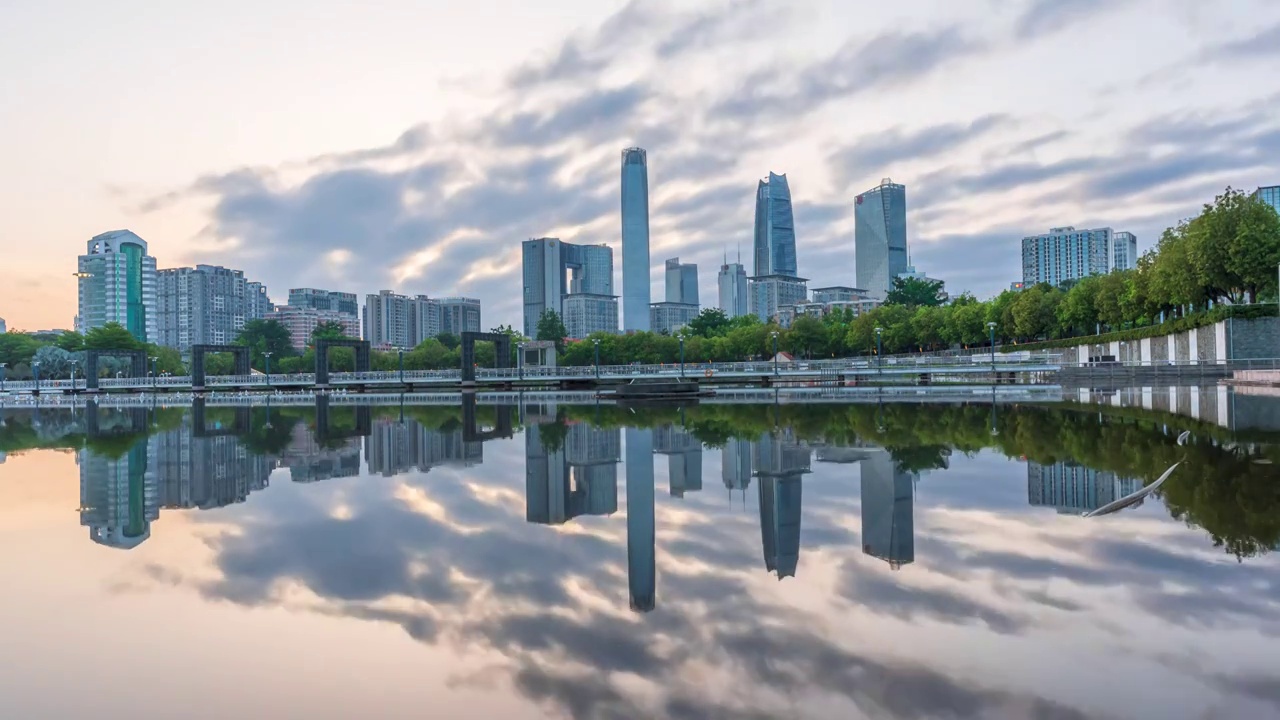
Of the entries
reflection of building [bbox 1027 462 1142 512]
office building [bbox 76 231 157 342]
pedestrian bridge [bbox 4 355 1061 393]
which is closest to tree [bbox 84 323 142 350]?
pedestrian bridge [bbox 4 355 1061 393]

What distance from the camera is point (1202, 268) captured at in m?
43.2

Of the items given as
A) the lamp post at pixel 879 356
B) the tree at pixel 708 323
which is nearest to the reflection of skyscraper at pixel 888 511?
the lamp post at pixel 879 356

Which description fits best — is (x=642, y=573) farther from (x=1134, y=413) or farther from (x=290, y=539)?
(x=1134, y=413)

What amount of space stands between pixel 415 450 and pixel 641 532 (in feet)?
35.9

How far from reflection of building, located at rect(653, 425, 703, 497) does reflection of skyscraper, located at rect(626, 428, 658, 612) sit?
1.19 feet

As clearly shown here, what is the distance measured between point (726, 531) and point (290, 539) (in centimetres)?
484

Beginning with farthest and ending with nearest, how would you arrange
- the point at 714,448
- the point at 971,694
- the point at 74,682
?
1. the point at 714,448
2. the point at 74,682
3. the point at 971,694

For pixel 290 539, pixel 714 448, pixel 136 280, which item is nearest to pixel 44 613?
pixel 290 539

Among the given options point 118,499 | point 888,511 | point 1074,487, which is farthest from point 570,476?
point 1074,487

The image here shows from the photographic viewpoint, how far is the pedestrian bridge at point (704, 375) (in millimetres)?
52781

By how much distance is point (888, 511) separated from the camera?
9.23 metres

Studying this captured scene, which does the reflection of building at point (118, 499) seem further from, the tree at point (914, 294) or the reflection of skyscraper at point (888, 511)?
the tree at point (914, 294)

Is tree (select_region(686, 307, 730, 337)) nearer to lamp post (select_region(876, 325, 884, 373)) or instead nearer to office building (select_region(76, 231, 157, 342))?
lamp post (select_region(876, 325, 884, 373))

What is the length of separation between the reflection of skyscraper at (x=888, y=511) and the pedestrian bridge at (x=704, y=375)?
38.0m
